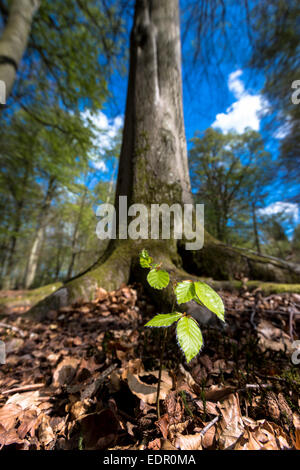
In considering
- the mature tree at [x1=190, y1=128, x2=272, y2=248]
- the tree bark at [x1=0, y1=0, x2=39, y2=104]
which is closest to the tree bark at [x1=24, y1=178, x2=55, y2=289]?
the tree bark at [x1=0, y1=0, x2=39, y2=104]

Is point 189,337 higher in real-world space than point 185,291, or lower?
lower

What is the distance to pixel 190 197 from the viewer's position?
246 centimetres

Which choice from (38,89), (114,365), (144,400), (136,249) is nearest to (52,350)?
(114,365)

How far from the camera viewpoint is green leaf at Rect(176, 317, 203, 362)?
47 centimetres

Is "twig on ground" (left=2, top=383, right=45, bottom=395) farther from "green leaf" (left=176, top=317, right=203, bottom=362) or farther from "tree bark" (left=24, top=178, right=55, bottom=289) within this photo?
"tree bark" (left=24, top=178, right=55, bottom=289)

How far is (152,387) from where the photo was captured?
0.77 m

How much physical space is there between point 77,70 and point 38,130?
2.84 metres

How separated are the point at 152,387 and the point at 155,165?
2.33 meters

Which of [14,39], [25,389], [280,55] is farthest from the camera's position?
[280,55]

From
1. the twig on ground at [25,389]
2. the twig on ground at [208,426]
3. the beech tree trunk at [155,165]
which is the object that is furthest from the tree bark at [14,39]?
the twig on ground at [208,426]

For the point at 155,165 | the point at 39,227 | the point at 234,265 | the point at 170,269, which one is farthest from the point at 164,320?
the point at 39,227

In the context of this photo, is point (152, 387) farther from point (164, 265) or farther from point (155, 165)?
point (155, 165)

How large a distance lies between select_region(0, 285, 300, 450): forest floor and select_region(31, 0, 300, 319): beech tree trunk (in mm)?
496

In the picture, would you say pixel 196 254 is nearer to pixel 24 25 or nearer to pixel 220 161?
pixel 24 25
